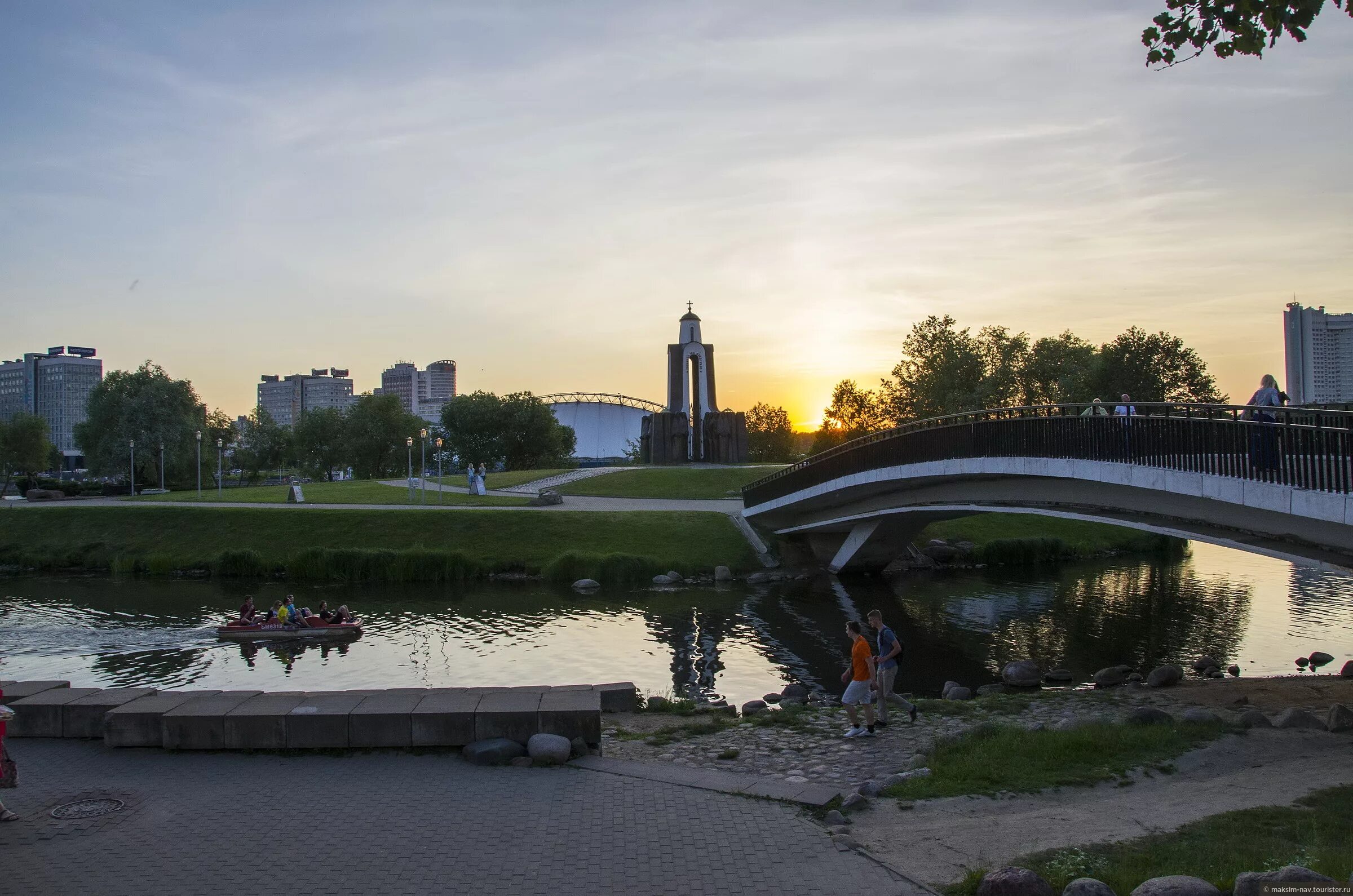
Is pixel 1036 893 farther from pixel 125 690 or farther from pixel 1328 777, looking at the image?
pixel 125 690

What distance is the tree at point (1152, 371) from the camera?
6881 centimetres

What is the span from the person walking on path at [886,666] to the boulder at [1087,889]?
23.4 ft

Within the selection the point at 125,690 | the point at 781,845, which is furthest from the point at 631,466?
the point at 781,845

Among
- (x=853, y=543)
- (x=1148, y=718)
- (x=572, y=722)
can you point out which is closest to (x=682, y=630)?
(x=853, y=543)

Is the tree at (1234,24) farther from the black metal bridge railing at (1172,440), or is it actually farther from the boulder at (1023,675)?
the boulder at (1023,675)

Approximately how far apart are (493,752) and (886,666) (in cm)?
646

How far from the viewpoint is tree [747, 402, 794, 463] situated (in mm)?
105438

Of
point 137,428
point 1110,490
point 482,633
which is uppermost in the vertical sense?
point 137,428

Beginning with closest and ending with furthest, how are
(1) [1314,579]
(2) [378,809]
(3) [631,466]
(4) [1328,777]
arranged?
(2) [378,809] < (4) [1328,777] < (1) [1314,579] < (3) [631,466]

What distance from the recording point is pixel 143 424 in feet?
252

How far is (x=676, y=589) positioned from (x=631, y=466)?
3416 cm

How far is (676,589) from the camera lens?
34969 millimetres

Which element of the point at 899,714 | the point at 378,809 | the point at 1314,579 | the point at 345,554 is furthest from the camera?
the point at 345,554

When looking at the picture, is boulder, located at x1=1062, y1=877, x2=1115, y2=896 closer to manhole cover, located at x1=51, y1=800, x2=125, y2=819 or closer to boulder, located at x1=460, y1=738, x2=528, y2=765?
boulder, located at x1=460, y1=738, x2=528, y2=765
